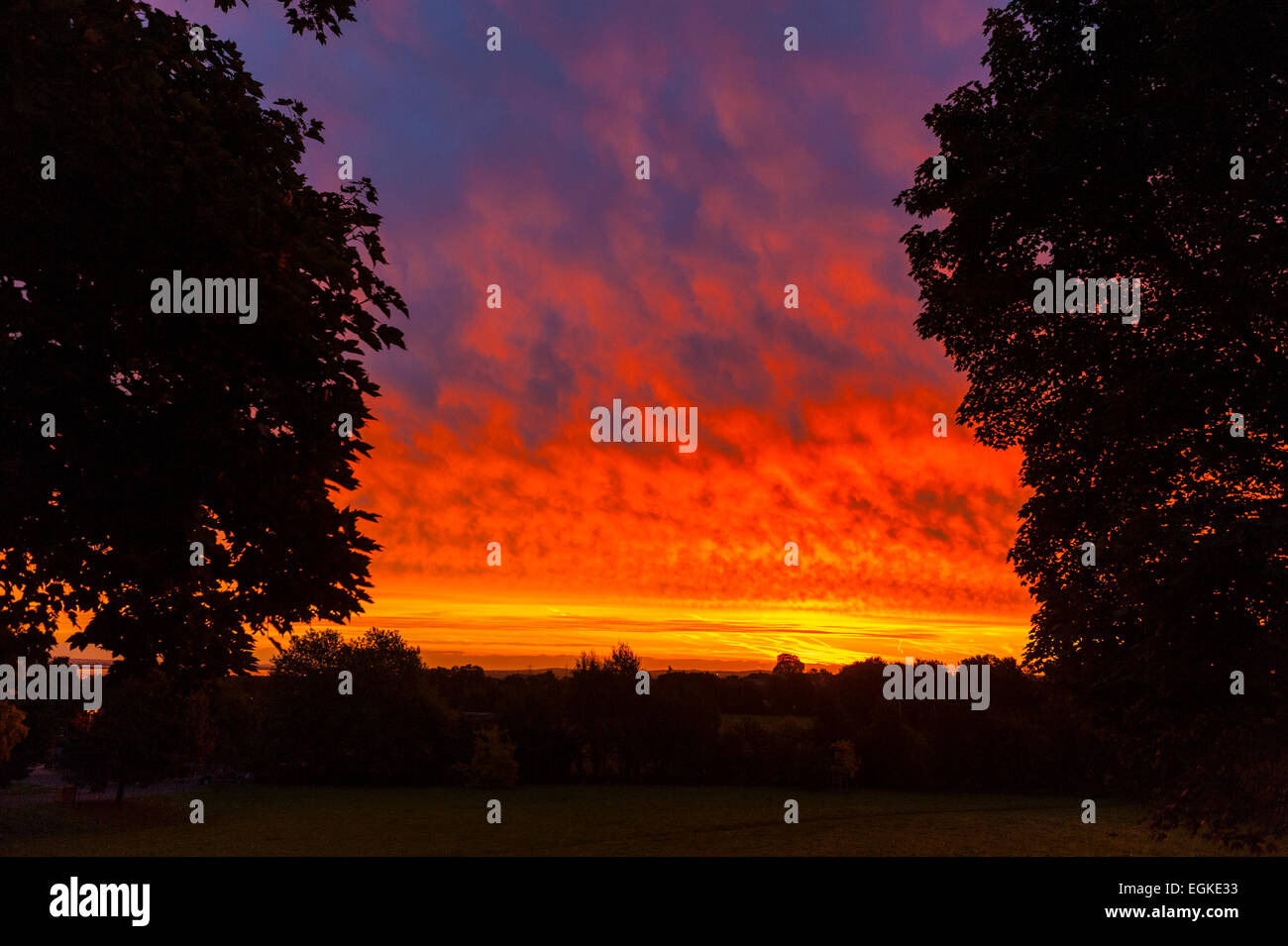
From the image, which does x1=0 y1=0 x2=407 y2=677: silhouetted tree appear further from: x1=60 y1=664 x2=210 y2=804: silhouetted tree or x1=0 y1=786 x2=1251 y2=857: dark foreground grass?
x1=60 y1=664 x2=210 y2=804: silhouetted tree

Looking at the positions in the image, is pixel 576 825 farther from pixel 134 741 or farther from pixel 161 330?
pixel 161 330

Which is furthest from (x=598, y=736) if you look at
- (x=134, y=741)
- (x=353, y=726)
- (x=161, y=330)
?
(x=161, y=330)

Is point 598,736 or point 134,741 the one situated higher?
point 134,741

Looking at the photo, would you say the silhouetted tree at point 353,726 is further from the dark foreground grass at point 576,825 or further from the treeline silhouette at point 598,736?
the dark foreground grass at point 576,825

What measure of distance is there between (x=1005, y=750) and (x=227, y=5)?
353 feet

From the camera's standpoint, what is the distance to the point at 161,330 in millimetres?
10555

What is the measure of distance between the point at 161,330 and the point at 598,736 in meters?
97.5

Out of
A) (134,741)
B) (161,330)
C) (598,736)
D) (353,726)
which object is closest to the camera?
(161,330)

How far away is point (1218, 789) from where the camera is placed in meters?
14.1

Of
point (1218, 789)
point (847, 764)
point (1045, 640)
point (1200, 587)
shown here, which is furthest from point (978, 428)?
point (847, 764)

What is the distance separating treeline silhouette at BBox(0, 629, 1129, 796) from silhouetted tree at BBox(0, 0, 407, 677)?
88.3 meters

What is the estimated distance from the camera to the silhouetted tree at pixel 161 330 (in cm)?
964
